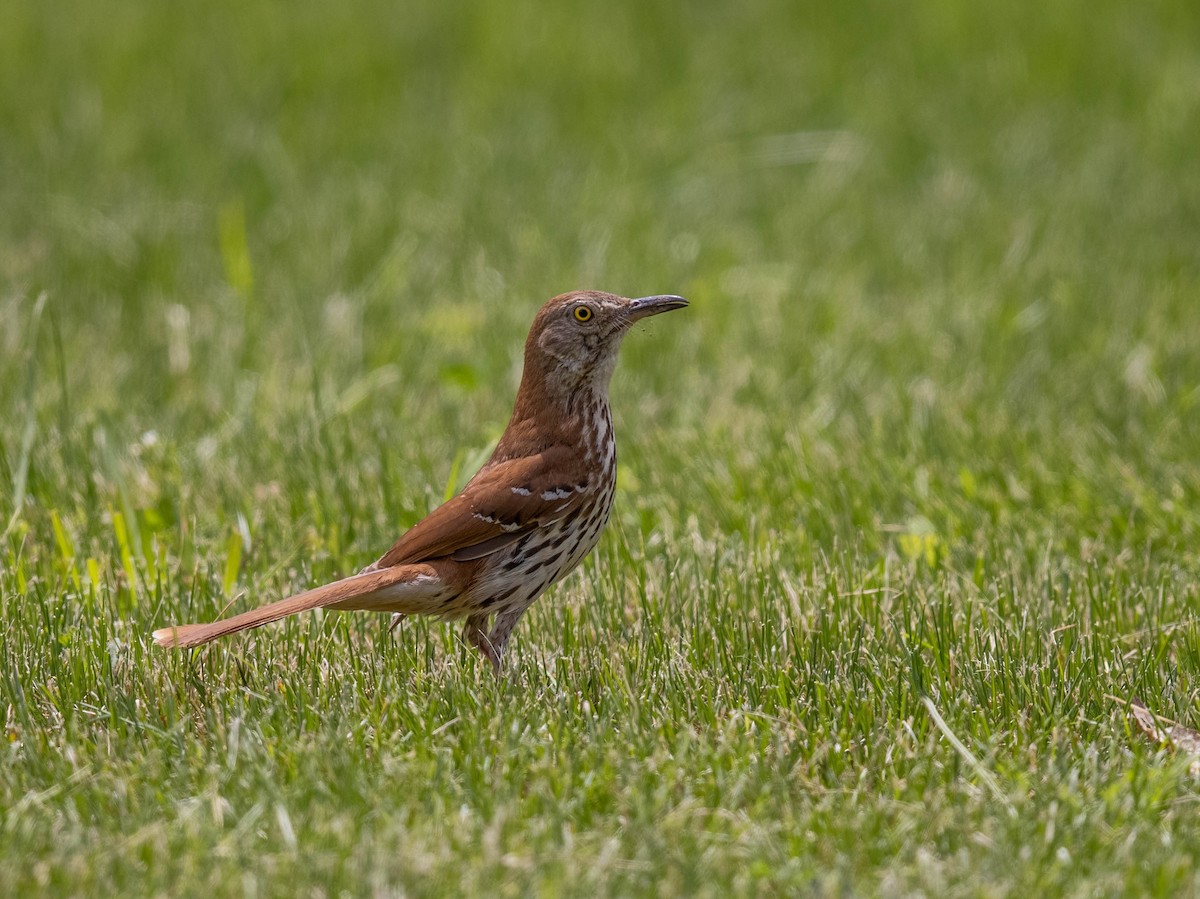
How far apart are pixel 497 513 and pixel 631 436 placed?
2.00 m

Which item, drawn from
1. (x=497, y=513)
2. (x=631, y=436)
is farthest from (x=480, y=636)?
(x=631, y=436)

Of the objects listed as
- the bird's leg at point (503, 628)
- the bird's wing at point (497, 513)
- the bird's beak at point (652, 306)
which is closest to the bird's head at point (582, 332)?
the bird's beak at point (652, 306)

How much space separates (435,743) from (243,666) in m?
0.67

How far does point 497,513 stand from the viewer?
3867mm

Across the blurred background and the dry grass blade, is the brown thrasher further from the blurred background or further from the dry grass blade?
the dry grass blade

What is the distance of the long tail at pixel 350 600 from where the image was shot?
354 cm

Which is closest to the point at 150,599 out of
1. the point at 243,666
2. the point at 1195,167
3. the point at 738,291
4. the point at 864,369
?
the point at 243,666

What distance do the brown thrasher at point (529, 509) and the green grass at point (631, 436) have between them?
170 millimetres

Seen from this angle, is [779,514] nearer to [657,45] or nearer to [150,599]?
[150,599]

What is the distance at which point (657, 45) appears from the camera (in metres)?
10.5

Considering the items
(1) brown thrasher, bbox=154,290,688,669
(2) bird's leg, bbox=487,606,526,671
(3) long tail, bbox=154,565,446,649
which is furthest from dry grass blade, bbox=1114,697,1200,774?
(3) long tail, bbox=154,565,446,649

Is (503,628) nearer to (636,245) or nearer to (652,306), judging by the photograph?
(652,306)

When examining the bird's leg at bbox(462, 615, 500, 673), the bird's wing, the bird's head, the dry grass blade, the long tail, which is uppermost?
the bird's head

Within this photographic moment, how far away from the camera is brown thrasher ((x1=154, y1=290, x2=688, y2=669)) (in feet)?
12.5
